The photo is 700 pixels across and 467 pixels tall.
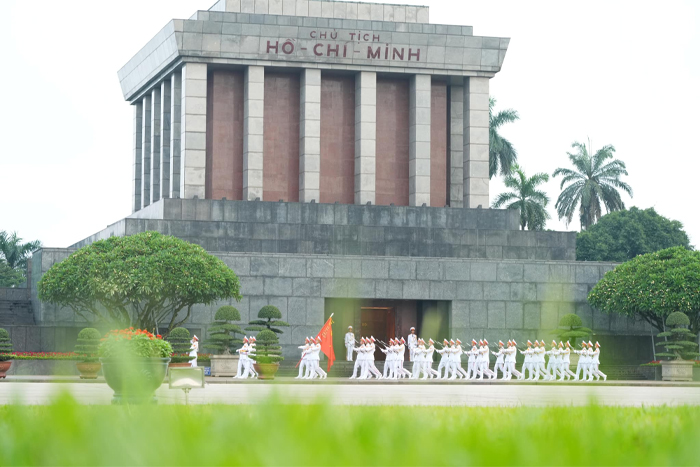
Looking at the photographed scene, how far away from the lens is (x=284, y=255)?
135ft

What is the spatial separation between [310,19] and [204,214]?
10436 mm

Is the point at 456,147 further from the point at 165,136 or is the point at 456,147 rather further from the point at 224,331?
the point at 224,331

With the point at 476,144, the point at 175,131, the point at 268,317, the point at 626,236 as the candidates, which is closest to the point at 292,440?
the point at 268,317

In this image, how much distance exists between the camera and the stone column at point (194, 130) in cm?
4762

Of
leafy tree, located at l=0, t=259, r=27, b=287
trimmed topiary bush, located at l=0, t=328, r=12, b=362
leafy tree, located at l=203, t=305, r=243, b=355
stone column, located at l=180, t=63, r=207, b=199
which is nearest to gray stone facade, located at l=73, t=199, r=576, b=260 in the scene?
stone column, located at l=180, t=63, r=207, b=199

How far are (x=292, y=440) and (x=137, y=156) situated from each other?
57.8 metres

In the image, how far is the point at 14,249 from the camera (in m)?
80.8

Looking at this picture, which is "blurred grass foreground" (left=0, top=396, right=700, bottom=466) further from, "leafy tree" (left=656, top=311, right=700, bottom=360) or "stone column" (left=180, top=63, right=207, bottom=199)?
"stone column" (left=180, top=63, right=207, bottom=199)

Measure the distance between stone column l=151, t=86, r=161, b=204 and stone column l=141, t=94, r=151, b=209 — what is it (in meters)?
2.24

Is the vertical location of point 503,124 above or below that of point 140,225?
above

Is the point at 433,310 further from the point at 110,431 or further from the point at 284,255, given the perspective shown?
the point at 110,431

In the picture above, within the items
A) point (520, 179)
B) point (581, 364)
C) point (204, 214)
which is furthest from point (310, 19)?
point (520, 179)

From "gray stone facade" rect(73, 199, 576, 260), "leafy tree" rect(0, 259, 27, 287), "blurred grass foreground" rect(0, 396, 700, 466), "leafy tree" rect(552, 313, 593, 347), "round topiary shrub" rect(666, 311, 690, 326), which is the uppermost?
"gray stone facade" rect(73, 199, 576, 260)

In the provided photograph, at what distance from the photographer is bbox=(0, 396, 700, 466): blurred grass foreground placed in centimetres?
274
